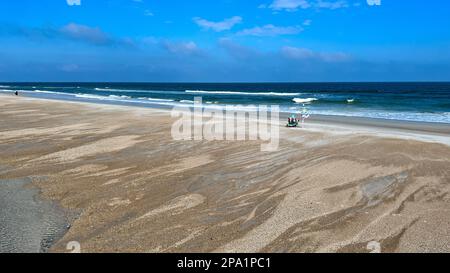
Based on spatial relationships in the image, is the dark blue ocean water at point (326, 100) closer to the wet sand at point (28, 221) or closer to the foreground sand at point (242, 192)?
the foreground sand at point (242, 192)

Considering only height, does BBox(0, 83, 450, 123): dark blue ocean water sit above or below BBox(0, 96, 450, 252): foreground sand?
above

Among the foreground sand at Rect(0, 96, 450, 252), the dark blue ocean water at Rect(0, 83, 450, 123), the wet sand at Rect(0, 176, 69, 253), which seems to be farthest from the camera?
the dark blue ocean water at Rect(0, 83, 450, 123)

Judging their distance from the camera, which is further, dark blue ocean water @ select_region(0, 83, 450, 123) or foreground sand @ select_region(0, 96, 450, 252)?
dark blue ocean water @ select_region(0, 83, 450, 123)

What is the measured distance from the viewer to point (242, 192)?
6941mm

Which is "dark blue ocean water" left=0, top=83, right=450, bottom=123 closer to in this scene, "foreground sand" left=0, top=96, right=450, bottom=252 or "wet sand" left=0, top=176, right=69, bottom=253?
"foreground sand" left=0, top=96, right=450, bottom=252

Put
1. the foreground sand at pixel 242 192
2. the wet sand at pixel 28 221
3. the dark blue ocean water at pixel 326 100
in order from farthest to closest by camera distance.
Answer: the dark blue ocean water at pixel 326 100, the foreground sand at pixel 242 192, the wet sand at pixel 28 221

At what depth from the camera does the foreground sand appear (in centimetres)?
491

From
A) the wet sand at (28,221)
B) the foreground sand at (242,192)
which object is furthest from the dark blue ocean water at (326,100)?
the wet sand at (28,221)

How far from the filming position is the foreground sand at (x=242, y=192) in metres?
4.91

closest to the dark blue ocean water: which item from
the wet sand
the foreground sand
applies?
the foreground sand

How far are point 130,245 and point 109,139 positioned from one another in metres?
8.78

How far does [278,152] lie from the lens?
419 inches

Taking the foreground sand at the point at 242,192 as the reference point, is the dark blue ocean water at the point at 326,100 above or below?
above
